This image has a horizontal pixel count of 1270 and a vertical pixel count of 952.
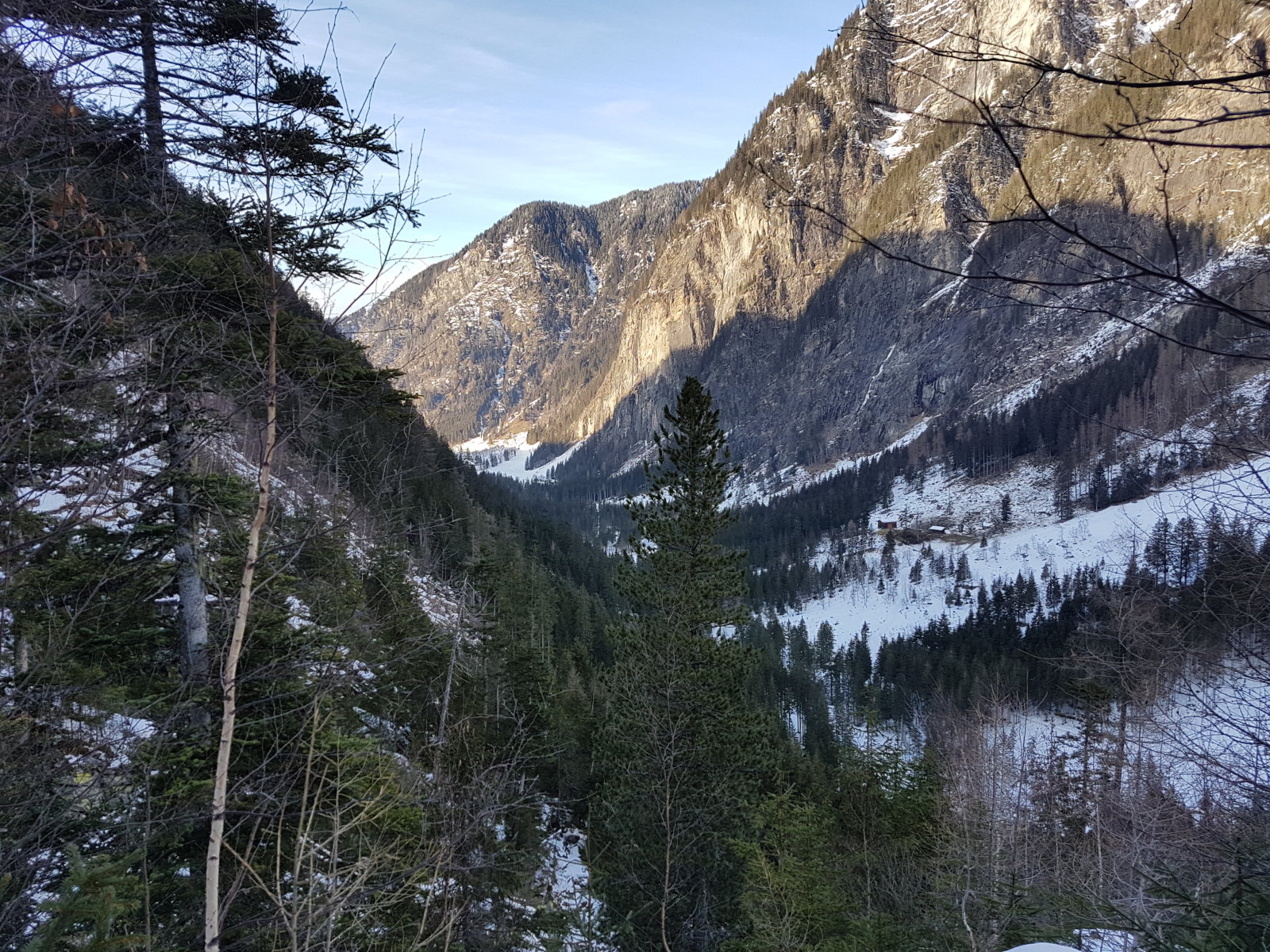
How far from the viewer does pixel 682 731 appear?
9.68m

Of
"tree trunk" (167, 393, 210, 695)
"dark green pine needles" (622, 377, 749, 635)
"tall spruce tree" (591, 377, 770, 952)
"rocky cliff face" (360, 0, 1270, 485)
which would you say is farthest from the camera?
"rocky cliff face" (360, 0, 1270, 485)

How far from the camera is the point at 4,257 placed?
10.2 ft

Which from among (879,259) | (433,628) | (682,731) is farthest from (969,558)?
(433,628)

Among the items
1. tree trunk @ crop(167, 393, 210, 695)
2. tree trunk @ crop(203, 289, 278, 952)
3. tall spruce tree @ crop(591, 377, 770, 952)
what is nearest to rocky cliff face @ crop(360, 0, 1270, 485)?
tall spruce tree @ crop(591, 377, 770, 952)

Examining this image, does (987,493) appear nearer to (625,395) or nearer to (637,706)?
(637,706)

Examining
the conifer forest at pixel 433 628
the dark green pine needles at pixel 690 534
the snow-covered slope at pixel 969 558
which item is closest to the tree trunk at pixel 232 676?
the conifer forest at pixel 433 628

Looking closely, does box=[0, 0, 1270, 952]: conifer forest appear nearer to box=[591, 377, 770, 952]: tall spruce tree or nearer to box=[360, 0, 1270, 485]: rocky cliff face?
box=[591, 377, 770, 952]: tall spruce tree

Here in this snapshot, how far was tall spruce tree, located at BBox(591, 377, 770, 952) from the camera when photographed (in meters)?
9.38

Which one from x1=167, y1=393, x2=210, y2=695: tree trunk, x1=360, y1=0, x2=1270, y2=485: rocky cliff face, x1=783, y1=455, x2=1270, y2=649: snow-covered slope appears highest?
x1=360, y1=0, x2=1270, y2=485: rocky cliff face

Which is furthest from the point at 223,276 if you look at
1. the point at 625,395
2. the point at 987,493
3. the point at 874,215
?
the point at 625,395

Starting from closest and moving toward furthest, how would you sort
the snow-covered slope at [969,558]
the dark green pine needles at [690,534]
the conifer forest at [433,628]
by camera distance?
the conifer forest at [433,628] → the dark green pine needles at [690,534] → the snow-covered slope at [969,558]

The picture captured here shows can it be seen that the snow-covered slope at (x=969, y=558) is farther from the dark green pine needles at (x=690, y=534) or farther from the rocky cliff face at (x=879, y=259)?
the dark green pine needles at (x=690, y=534)

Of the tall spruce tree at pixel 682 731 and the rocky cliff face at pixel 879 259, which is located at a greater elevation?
the rocky cliff face at pixel 879 259

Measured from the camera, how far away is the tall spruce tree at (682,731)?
369 inches
